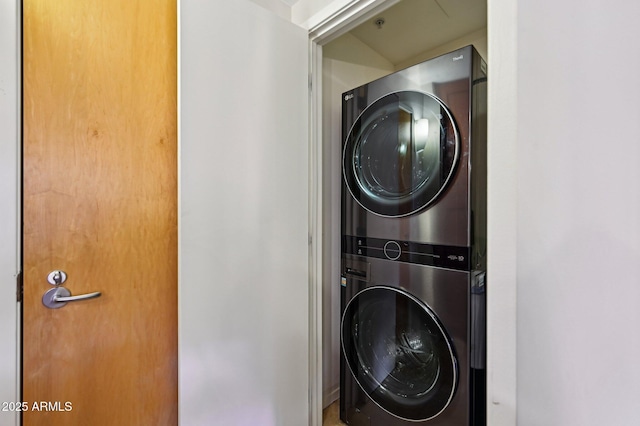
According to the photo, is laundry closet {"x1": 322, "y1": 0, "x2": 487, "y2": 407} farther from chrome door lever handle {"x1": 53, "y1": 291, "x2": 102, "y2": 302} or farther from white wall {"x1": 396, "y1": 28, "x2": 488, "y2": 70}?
chrome door lever handle {"x1": 53, "y1": 291, "x2": 102, "y2": 302}

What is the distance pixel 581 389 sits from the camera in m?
0.34

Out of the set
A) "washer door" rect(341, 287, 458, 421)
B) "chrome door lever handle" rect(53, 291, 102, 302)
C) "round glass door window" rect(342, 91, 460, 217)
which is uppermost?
"round glass door window" rect(342, 91, 460, 217)

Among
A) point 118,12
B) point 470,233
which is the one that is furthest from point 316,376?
point 118,12

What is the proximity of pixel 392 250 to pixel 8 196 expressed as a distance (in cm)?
139

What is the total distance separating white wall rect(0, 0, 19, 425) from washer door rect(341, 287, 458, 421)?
1272 millimetres

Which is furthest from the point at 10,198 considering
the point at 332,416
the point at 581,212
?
the point at 332,416

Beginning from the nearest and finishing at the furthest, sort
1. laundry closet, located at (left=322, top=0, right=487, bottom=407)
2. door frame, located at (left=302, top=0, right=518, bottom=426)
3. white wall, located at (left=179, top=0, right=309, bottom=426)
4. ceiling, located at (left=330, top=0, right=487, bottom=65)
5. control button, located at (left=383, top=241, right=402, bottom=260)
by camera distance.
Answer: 1. door frame, located at (left=302, top=0, right=518, bottom=426)
2. white wall, located at (left=179, top=0, right=309, bottom=426)
3. control button, located at (left=383, top=241, right=402, bottom=260)
4. ceiling, located at (left=330, top=0, right=487, bottom=65)
5. laundry closet, located at (left=322, top=0, right=487, bottom=407)

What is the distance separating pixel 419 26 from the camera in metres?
1.61

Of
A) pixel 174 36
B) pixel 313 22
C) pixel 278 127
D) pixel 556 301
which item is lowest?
pixel 556 301

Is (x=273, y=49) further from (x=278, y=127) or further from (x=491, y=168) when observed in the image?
(x=491, y=168)

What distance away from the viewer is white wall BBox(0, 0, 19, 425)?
28.9 inches

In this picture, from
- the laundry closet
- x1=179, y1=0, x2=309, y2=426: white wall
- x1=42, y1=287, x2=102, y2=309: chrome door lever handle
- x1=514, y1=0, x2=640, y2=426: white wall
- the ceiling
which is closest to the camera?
x1=514, y1=0, x2=640, y2=426: white wall

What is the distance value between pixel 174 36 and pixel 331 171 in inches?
40.6

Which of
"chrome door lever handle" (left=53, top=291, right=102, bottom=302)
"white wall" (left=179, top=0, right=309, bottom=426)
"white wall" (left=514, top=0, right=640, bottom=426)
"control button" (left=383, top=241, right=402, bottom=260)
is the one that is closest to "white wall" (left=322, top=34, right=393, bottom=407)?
"white wall" (left=179, top=0, right=309, bottom=426)
